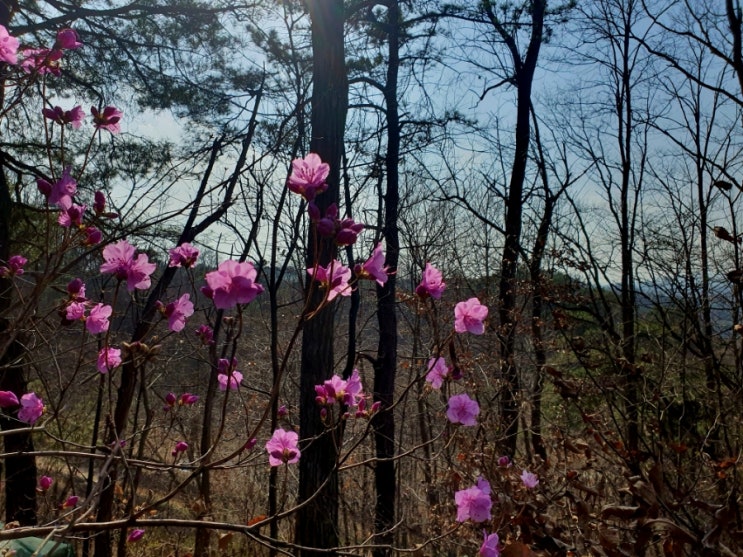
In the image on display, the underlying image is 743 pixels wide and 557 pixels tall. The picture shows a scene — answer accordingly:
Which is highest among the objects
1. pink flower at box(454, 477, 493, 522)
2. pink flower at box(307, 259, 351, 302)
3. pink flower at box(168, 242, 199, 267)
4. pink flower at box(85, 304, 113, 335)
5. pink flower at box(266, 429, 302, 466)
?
pink flower at box(168, 242, 199, 267)

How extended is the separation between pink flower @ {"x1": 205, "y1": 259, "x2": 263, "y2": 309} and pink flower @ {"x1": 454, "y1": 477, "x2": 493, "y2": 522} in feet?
3.15

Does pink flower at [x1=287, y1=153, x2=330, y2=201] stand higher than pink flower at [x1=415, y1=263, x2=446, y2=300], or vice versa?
pink flower at [x1=287, y1=153, x2=330, y2=201]

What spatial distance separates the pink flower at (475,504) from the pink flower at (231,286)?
0.96 meters

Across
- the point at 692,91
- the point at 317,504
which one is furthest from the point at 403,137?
the point at 317,504

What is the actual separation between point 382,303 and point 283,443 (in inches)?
226

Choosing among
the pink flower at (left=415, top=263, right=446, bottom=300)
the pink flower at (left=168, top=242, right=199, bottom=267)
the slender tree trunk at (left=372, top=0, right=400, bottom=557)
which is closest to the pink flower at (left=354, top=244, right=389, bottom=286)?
the pink flower at (left=415, top=263, right=446, bottom=300)

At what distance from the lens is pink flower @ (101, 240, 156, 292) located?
1.32m

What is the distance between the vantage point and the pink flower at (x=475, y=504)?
1.65 metres

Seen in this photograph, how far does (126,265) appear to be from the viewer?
1.35 m

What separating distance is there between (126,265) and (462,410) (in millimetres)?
1018

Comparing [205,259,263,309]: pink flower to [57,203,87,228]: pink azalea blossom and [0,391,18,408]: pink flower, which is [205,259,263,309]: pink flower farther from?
[0,391,18,408]: pink flower

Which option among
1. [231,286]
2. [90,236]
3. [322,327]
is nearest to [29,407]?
[90,236]

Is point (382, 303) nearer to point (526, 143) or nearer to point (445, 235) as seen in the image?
point (445, 235)

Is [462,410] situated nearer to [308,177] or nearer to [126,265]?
[308,177]
